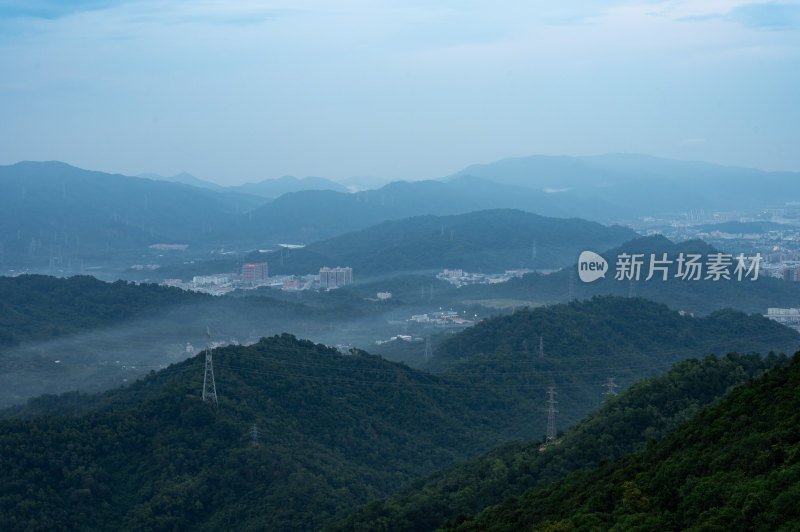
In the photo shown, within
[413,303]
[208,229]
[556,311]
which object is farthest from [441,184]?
[556,311]

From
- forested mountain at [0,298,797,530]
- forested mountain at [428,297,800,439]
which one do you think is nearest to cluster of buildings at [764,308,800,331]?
forested mountain at [428,297,800,439]

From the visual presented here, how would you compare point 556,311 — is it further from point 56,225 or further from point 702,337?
point 56,225

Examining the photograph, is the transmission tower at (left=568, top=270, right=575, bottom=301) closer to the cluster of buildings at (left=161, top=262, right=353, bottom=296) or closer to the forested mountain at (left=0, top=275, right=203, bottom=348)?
the cluster of buildings at (left=161, top=262, right=353, bottom=296)

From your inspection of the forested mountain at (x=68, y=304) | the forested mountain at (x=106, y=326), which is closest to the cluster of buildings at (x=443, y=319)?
the forested mountain at (x=106, y=326)

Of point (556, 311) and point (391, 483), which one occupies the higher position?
point (556, 311)

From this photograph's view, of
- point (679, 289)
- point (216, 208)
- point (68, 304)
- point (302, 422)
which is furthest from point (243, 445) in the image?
point (216, 208)

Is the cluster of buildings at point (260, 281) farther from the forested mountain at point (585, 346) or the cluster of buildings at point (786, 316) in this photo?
the cluster of buildings at point (786, 316)
